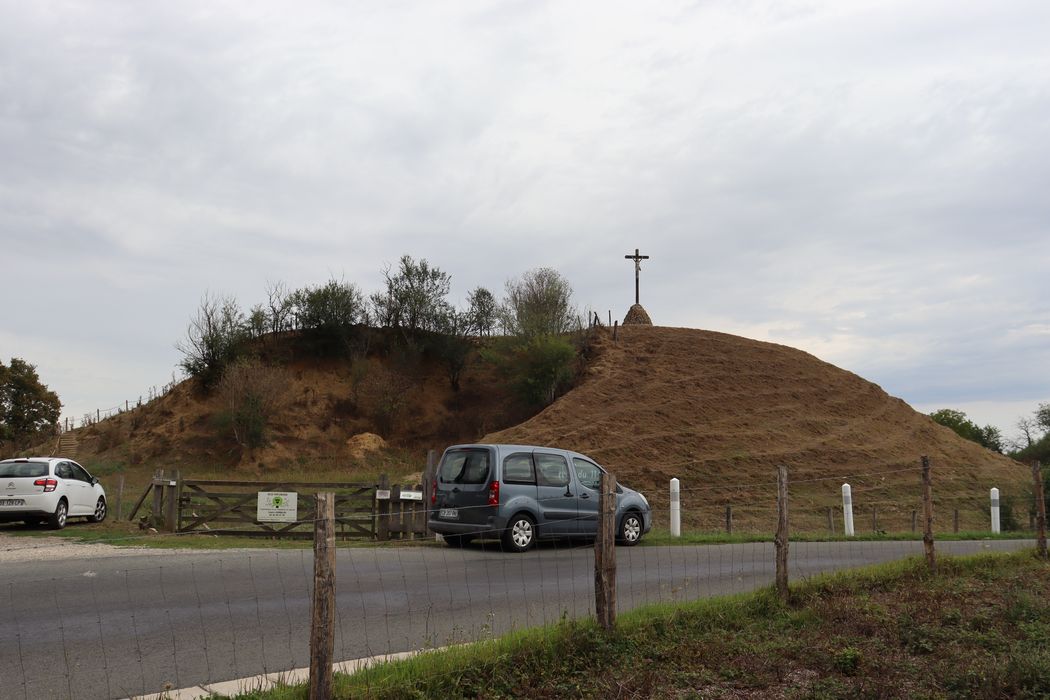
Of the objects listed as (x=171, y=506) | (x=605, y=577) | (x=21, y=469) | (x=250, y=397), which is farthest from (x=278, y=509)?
(x=250, y=397)

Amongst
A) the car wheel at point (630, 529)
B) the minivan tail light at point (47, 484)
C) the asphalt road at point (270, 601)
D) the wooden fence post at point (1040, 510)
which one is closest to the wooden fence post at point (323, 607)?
the asphalt road at point (270, 601)

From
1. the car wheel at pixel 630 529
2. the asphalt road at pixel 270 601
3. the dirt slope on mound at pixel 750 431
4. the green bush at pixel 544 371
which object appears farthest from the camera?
the green bush at pixel 544 371

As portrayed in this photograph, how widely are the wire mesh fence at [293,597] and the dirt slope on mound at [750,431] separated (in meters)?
14.0

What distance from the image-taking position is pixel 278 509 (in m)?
18.3

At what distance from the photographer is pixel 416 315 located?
54156mm

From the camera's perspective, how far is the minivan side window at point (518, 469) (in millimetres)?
14938

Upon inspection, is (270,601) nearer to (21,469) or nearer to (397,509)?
(397,509)

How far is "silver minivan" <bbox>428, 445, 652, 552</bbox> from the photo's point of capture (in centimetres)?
1470

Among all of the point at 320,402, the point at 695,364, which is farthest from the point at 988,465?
the point at 320,402

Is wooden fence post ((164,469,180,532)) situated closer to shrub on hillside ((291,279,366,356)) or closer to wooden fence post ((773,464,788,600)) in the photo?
wooden fence post ((773,464,788,600))

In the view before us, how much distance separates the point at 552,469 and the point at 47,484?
11315mm

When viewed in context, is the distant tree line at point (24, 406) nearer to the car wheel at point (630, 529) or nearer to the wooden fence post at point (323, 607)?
the car wheel at point (630, 529)

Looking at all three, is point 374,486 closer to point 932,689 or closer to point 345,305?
point 932,689

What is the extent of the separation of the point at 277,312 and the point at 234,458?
42.1 ft
